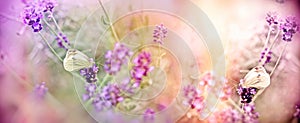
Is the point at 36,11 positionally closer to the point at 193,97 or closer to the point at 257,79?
the point at 193,97

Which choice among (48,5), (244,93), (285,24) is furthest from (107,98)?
(285,24)

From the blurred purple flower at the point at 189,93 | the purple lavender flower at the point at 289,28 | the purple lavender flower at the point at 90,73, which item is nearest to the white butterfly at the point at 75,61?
the purple lavender flower at the point at 90,73

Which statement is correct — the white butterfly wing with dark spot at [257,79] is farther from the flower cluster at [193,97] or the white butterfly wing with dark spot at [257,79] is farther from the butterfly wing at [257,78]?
the flower cluster at [193,97]

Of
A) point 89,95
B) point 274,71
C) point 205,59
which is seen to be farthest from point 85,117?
point 274,71

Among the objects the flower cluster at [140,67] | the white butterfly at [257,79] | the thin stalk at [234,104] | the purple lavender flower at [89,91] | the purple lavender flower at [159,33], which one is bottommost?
the thin stalk at [234,104]

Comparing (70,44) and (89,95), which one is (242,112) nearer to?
(89,95)
